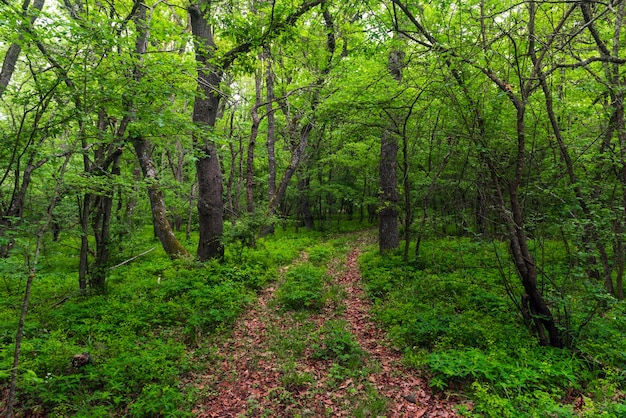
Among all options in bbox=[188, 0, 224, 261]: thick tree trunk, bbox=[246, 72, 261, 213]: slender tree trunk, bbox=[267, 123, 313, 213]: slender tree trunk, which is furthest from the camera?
bbox=[267, 123, 313, 213]: slender tree trunk

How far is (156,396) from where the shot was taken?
386 cm

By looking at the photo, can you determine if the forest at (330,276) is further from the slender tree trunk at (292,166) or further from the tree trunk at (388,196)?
the slender tree trunk at (292,166)

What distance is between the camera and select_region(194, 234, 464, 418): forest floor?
3963 millimetres

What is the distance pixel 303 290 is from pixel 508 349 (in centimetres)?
425

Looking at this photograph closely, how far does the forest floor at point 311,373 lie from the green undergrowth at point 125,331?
0.45 metres

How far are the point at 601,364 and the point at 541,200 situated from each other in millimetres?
2653

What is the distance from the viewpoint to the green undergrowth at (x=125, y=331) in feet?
12.3

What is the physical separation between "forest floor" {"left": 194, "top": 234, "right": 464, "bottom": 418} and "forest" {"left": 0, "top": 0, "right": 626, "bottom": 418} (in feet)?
0.11

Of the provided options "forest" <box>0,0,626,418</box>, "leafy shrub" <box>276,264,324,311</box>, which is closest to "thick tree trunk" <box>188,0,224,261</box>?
"forest" <box>0,0,626,418</box>

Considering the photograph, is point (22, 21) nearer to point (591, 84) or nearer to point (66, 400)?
point (66, 400)

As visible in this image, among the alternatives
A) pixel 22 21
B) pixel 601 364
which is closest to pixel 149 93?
pixel 22 21

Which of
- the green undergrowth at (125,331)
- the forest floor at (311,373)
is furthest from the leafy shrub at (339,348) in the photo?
the green undergrowth at (125,331)

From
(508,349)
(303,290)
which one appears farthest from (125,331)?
(508,349)

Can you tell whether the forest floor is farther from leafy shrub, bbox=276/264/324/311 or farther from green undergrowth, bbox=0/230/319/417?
green undergrowth, bbox=0/230/319/417
